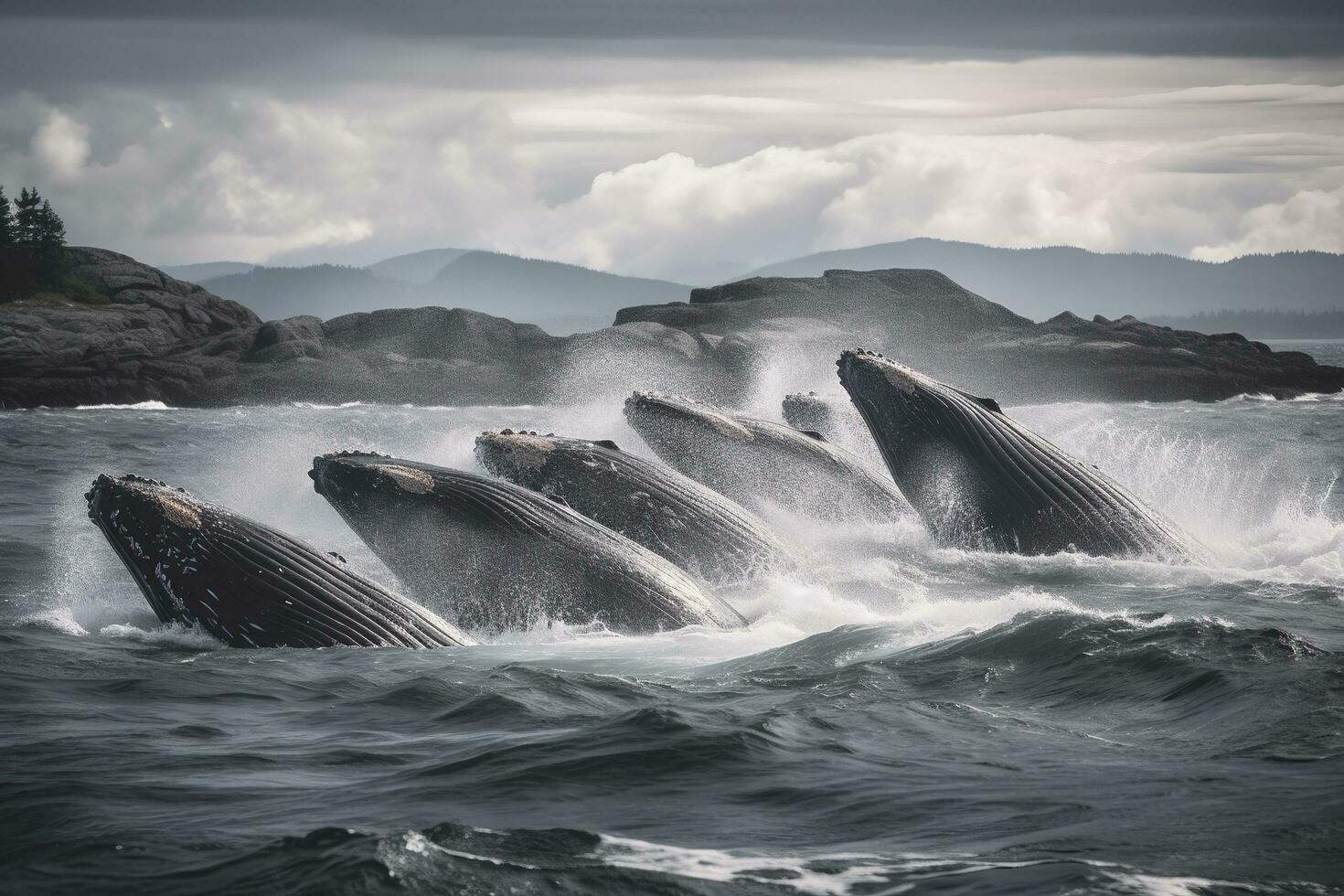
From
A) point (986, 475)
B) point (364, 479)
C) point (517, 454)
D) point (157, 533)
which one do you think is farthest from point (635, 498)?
point (157, 533)

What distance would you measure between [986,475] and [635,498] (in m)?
3.75

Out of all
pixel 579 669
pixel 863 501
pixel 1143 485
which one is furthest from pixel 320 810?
pixel 1143 485

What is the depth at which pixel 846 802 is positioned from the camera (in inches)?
239

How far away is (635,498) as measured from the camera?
12.7 meters

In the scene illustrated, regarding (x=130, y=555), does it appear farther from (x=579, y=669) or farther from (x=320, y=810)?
(x=320, y=810)

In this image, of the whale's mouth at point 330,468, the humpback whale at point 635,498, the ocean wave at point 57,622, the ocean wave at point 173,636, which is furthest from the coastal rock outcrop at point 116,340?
the whale's mouth at point 330,468

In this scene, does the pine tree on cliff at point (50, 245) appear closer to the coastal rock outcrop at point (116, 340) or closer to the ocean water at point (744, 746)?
the coastal rock outcrop at point (116, 340)

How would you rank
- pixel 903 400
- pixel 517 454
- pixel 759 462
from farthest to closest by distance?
pixel 759 462 → pixel 903 400 → pixel 517 454

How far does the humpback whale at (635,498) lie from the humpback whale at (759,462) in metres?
2.59

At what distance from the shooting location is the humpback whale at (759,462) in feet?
51.4

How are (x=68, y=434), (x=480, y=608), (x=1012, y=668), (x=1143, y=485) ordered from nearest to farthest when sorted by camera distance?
(x=1012, y=668), (x=480, y=608), (x=1143, y=485), (x=68, y=434)

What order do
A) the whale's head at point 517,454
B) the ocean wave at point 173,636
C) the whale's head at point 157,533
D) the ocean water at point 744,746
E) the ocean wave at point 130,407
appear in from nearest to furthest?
the ocean water at point 744,746
the whale's head at point 157,533
the ocean wave at point 173,636
the whale's head at point 517,454
the ocean wave at point 130,407

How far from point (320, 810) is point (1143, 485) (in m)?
19.4

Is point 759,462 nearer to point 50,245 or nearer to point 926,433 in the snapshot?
point 926,433
